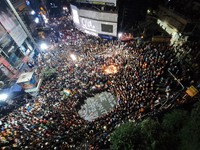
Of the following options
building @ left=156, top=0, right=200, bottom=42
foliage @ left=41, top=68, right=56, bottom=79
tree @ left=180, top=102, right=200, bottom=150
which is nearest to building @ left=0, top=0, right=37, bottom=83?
foliage @ left=41, top=68, right=56, bottom=79

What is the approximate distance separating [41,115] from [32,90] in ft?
16.0

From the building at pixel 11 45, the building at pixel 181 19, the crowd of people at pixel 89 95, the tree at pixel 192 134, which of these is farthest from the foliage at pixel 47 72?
the building at pixel 181 19

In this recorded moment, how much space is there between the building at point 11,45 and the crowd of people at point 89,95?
447 cm

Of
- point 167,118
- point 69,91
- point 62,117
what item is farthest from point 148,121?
point 69,91

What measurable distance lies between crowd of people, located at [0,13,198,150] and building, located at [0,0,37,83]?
4471mm

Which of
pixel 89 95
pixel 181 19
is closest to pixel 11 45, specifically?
pixel 89 95

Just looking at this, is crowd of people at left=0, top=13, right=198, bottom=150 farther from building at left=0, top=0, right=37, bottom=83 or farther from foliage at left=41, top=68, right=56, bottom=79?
building at left=0, top=0, right=37, bottom=83

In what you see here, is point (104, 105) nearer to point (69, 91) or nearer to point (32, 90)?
point (69, 91)

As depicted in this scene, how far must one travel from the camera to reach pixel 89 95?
1764cm

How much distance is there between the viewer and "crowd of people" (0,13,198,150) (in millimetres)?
12461

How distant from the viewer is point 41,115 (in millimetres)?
14703

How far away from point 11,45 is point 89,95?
16629mm

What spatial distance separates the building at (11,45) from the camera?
67.1 ft

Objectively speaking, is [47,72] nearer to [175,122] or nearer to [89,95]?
[89,95]
